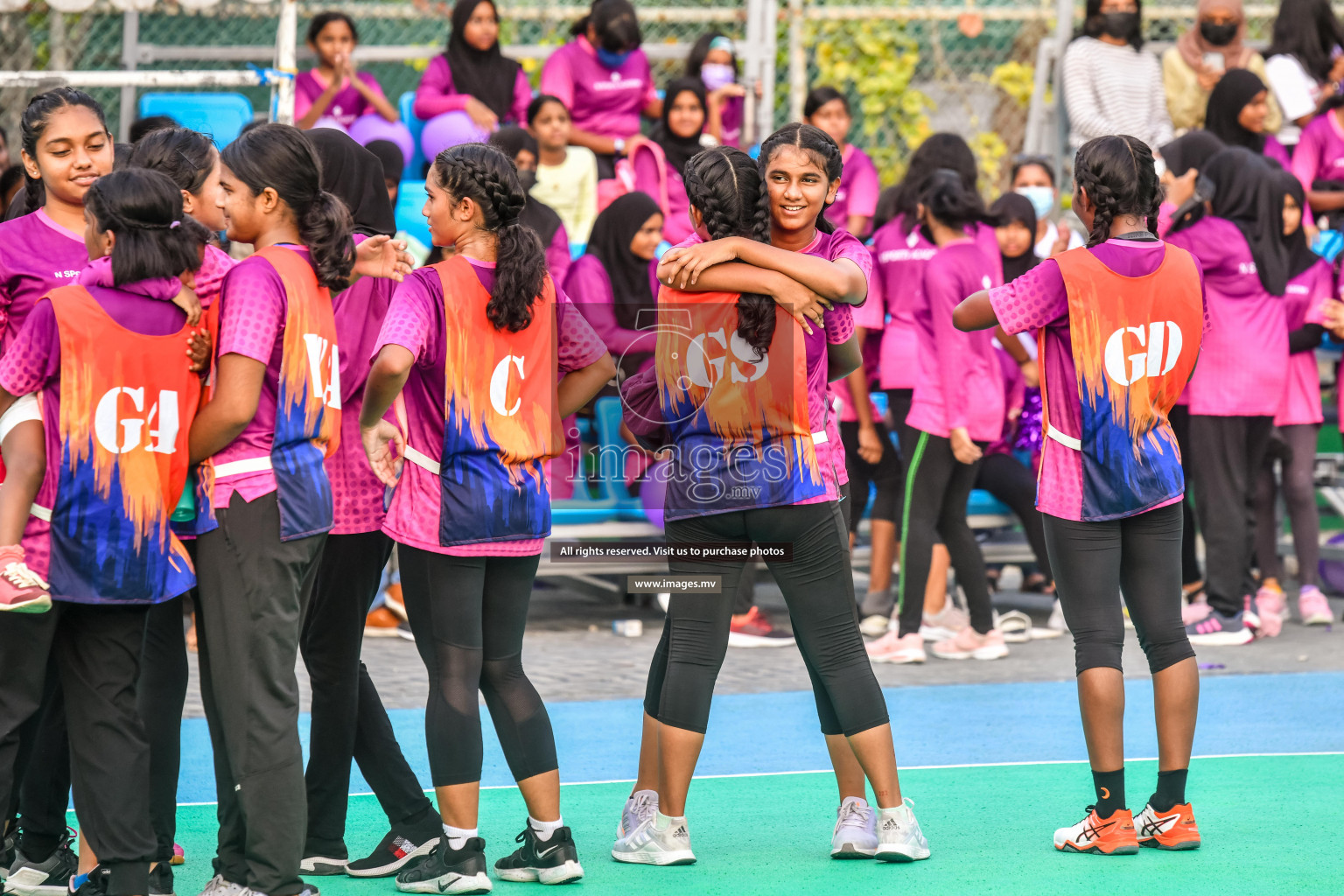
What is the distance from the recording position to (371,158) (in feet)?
15.3

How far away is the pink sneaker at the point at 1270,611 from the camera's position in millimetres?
8219

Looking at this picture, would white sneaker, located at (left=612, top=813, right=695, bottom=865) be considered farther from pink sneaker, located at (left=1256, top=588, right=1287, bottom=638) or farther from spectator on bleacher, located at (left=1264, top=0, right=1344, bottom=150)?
spectator on bleacher, located at (left=1264, top=0, right=1344, bottom=150)

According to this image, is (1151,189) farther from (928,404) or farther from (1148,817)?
(928,404)

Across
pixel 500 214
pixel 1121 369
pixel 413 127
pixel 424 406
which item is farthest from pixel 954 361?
pixel 413 127

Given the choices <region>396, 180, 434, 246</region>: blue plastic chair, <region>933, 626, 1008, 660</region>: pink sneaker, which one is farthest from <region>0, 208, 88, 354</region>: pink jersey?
<region>396, 180, 434, 246</region>: blue plastic chair

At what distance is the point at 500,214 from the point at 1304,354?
5.89 meters

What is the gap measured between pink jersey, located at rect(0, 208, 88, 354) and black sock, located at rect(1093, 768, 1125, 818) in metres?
3.21

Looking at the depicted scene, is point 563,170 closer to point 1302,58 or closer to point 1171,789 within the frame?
point 1302,58

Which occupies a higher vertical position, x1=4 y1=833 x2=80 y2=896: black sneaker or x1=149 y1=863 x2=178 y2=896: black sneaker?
x1=149 y1=863 x2=178 y2=896: black sneaker

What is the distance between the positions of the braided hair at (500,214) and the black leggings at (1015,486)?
4.43 metres

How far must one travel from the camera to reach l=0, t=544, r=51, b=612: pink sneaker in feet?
11.6

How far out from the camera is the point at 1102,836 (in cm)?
455

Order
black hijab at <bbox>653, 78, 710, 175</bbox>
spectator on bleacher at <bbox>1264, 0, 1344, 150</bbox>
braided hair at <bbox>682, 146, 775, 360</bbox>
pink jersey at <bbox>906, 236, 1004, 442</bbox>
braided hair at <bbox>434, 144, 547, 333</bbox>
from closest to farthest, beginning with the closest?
braided hair at <bbox>434, 144, 547, 333</bbox>
braided hair at <bbox>682, 146, 775, 360</bbox>
pink jersey at <bbox>906, 236, 1004, 442</bbox>
black hijab at <bbox>653, 78, 710, 175</bbox>
spectator on bleacher at <bbox>1264, 0, 1344, 150</bbox>

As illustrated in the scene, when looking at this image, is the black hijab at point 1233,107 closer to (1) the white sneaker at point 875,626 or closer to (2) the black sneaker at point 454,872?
(1) the white sneaker at point 875,626
